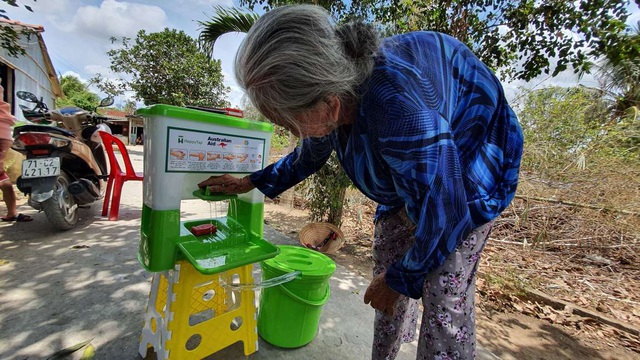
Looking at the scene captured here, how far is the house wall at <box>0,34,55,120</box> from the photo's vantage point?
8914 mm

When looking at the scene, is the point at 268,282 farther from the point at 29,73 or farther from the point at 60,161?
the point at 29,73

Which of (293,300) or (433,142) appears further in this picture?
(293,300)

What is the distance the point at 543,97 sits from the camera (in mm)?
3621

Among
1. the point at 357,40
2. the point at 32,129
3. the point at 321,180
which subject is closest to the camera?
the point at 357,40

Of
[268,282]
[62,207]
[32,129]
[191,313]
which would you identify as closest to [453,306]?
[268,282]

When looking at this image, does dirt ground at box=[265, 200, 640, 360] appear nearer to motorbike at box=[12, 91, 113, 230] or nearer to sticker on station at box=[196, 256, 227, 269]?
sticker on station at box=[196, 256, 227, 269]

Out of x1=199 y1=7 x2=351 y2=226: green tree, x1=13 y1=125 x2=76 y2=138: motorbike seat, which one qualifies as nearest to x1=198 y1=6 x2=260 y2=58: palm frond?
x1=199 y1=7 x2=351 y2=226: green tree

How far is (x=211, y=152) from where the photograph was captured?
1.29m

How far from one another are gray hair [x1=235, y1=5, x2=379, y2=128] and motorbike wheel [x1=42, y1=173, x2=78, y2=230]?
288cm

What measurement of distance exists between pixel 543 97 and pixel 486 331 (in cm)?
304

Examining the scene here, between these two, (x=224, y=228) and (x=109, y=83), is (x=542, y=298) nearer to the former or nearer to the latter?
(x=224, y=228)

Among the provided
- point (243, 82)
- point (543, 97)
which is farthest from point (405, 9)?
point (243, 82)

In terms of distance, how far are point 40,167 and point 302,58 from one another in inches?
116

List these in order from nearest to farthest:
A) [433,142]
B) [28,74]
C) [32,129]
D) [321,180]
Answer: [433,142], [32,129], [321,180], [28,74]
